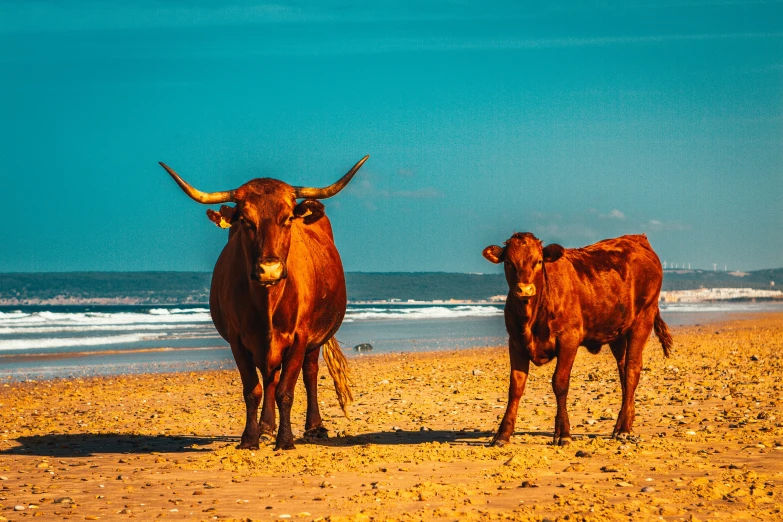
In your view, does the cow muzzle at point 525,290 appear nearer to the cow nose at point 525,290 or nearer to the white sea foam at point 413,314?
the cow nose at point 525,290

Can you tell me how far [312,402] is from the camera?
11.6m

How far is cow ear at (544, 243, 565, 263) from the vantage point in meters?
10.3

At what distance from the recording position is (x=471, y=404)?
14.0m

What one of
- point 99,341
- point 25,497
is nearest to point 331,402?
point 25,497

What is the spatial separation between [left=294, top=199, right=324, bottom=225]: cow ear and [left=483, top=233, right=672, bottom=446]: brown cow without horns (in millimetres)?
1835

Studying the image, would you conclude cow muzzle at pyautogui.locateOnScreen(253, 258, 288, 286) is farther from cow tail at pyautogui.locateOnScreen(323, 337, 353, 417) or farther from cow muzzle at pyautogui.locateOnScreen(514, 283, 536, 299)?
cow tail at pyautogui.locateOnScreen(323, 337, 353, 417)

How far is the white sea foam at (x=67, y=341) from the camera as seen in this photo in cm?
3181

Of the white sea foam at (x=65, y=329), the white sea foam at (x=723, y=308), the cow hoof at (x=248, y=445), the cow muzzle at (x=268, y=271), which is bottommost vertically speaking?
the white sea foam at (x=65, y=329)

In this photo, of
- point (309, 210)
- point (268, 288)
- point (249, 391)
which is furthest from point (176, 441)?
point (309, 210)

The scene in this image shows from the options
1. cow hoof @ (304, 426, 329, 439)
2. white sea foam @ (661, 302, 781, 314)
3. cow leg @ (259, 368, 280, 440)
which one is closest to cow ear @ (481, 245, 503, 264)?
cow leg @ (259, 368, 280, 440)

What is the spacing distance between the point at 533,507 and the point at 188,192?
4.68 metres

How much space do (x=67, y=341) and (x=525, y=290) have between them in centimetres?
2776

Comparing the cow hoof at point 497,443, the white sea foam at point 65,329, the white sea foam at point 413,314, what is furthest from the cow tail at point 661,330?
the white sea foam at point 413,314

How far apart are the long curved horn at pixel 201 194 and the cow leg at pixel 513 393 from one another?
10.5 ft
